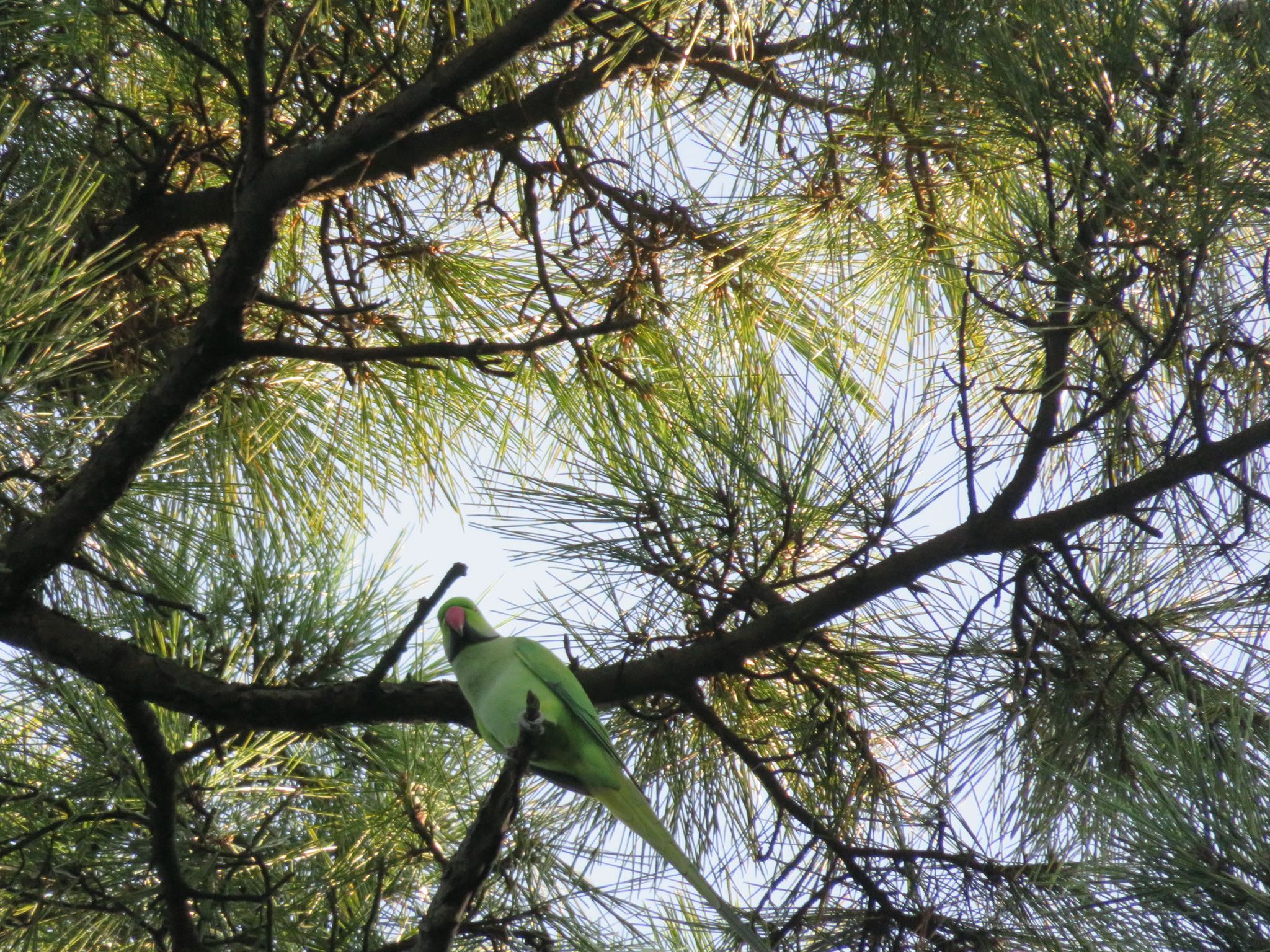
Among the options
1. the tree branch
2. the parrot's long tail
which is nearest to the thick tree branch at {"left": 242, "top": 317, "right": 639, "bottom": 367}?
the tree branch

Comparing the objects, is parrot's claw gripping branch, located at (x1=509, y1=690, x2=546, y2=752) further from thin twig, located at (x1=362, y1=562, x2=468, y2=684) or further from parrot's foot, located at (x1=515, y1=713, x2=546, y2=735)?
thin twig, located at (x1=362, y1=562, x2=468, y2=684)

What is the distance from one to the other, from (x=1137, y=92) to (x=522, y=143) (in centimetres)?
95

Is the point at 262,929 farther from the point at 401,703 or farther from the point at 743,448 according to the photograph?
the point at 743,448

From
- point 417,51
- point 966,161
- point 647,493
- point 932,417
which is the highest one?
point 966,161

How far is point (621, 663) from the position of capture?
1333 mm

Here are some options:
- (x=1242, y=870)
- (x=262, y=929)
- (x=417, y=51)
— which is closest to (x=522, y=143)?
(x=417, y=51)

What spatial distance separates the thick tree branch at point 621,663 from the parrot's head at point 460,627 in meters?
0.30

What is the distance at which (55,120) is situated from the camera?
5.77ft

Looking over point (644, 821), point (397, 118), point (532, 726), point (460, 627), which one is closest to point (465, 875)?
point (532, 726)

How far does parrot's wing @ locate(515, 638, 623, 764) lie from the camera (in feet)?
4.67

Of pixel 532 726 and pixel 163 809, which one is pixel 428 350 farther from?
pixel 163 809

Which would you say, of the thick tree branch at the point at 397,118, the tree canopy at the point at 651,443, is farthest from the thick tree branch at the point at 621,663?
the thick tree branch at the point at 397,118

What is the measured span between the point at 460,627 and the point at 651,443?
1.36ft

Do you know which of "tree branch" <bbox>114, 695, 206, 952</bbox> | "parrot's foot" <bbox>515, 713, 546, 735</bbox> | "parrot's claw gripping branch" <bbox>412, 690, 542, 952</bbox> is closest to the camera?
"parrot's claw gripping branch" <bbox>412, 690, 542, 952</bbox>
